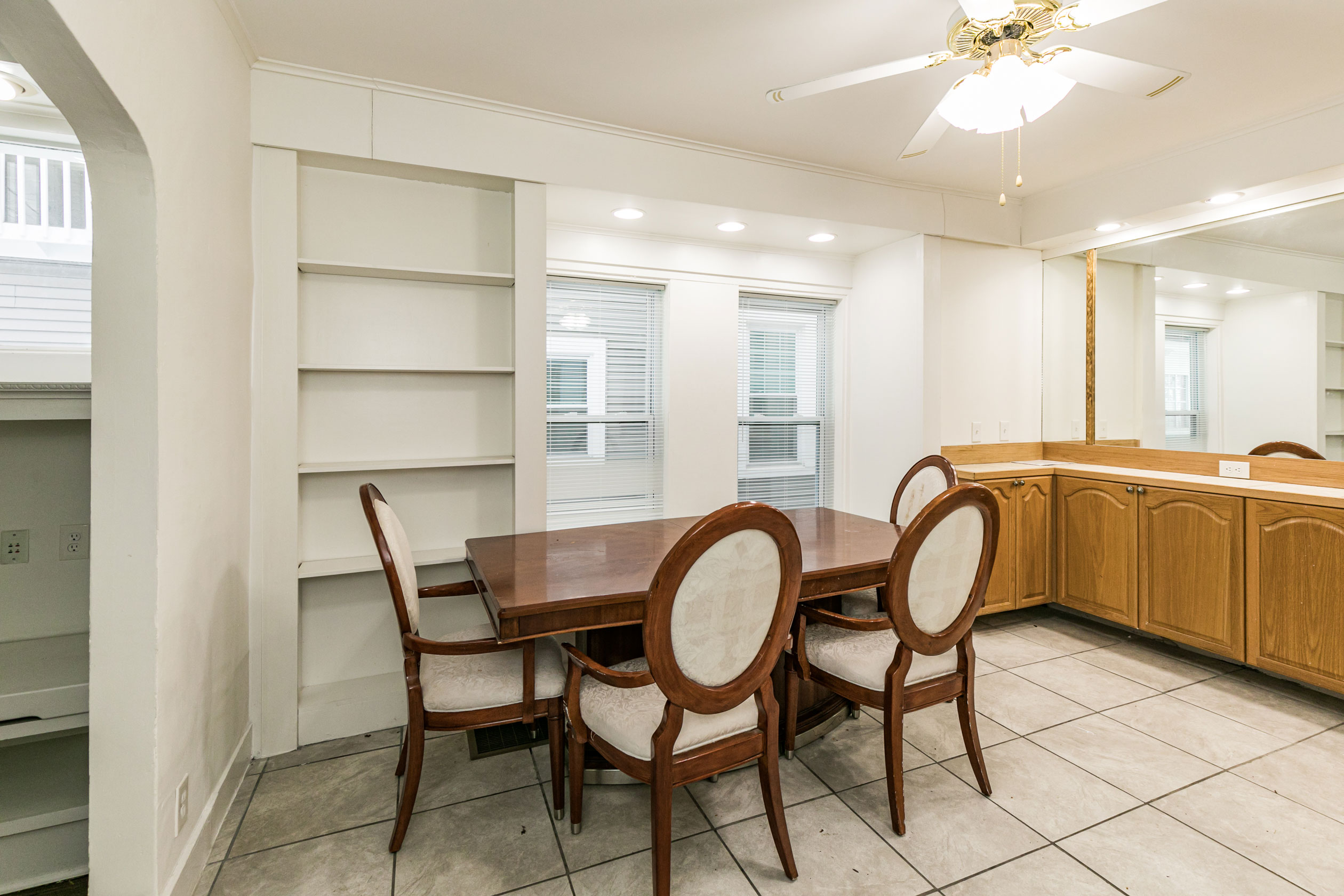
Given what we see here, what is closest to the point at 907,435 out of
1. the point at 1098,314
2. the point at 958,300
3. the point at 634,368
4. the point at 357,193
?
the point at 958,300

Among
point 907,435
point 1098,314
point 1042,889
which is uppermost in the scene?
point 1098,314

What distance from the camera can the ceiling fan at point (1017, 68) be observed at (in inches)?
60.7

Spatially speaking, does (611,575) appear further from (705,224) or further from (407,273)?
(705,224)

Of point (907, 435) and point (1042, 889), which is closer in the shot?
point (1042, 889)

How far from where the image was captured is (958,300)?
12.1ft

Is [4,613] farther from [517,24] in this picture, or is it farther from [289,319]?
[517,24]

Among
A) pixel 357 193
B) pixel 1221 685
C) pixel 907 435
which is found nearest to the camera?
pixel 357 193

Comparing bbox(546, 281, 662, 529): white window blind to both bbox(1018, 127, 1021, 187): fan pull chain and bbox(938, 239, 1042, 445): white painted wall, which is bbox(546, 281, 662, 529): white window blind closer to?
bbox(938, 239, 1042, 445): white painted wall

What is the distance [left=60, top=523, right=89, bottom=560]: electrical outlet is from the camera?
193 centimetres

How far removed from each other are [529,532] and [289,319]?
4.06 feet

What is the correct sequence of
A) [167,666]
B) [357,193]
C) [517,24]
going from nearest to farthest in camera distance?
[167,666] → [517,24] → [357,193]

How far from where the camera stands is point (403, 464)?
2518mm

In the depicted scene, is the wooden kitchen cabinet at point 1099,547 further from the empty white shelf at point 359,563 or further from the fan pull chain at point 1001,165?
the empty white shelf at point 359,563

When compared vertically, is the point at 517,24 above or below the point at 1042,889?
above
